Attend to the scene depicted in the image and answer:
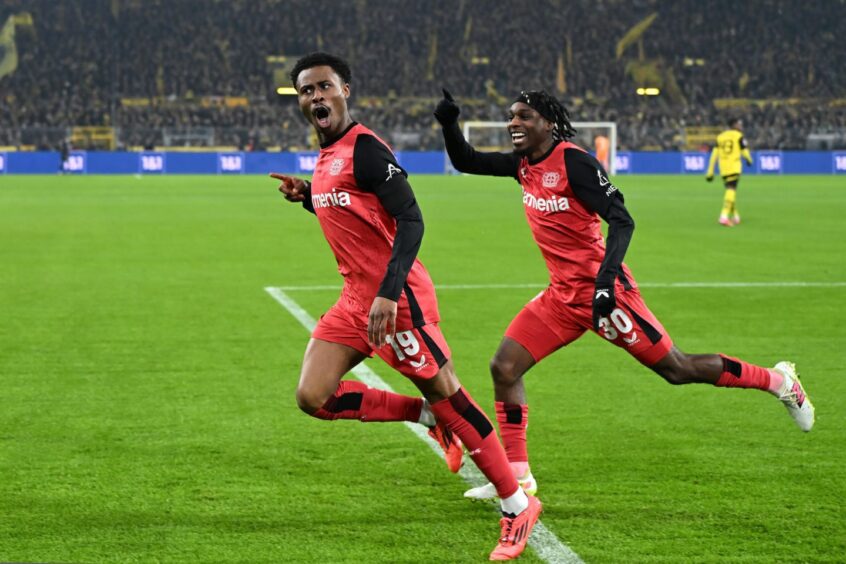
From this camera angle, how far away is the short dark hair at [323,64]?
5.24 meters

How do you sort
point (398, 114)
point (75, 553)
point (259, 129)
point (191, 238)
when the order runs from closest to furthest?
point (75, 553) → point (191, 238) → point (259, 129) → point (398, 114)

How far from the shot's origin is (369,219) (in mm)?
5086

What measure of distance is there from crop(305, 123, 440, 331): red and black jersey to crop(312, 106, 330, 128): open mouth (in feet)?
0.28

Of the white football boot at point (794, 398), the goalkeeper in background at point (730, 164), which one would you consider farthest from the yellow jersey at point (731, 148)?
the white football boot at point (794, 398)

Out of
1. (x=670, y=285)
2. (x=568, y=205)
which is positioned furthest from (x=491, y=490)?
(x=670, y=285)

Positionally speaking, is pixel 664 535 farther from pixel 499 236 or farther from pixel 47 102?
pixel 47 102

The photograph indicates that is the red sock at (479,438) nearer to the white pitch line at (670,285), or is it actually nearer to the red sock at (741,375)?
the red sock at (741,375)

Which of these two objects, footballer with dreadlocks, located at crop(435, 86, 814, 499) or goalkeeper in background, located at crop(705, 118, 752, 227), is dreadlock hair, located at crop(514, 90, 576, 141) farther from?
goalkeeper in background, located at crop(705, 118, 752, 227)

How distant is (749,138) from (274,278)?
144 feet

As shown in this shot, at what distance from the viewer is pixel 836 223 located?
2386cm

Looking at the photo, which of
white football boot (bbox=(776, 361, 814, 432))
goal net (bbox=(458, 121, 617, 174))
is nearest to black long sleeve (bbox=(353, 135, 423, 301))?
white football boot (bbox=(776, 361, 814, 432))

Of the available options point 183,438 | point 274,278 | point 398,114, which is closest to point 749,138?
point 398,114

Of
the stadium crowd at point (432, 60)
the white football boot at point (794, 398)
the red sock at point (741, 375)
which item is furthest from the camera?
the stadium crowd at point (432, 60)

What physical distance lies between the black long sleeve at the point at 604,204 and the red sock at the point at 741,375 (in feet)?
2.68
